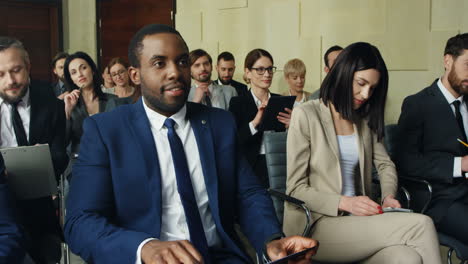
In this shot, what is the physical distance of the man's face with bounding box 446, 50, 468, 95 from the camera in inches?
111

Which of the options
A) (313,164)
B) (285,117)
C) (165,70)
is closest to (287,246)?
(165,70)

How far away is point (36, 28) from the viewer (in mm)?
9258

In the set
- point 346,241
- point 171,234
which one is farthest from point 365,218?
point 171,234

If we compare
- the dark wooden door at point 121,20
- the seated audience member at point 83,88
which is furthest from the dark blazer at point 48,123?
the dark wooden door at point 121,20

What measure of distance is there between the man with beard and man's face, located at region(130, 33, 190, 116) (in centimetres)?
172

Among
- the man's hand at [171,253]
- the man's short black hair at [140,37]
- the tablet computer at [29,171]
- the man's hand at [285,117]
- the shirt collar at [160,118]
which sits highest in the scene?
the man's short black hair at [140,37]

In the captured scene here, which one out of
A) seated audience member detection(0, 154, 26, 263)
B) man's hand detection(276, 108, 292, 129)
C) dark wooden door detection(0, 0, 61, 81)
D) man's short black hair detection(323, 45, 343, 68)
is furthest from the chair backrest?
dark wooden door detection(0, 0, 61, 81)

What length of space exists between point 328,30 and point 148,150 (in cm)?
401

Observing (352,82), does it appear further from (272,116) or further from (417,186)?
(272,116)

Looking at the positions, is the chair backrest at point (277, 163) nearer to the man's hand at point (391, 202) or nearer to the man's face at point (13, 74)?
the man's hand at point (391, 202)

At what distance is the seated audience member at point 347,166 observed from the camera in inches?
82.9

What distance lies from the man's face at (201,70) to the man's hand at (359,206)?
105 inches

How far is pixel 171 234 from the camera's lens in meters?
1.64

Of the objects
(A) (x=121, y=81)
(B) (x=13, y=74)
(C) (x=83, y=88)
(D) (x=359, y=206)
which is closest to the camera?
(D) (x=359, y=206)
